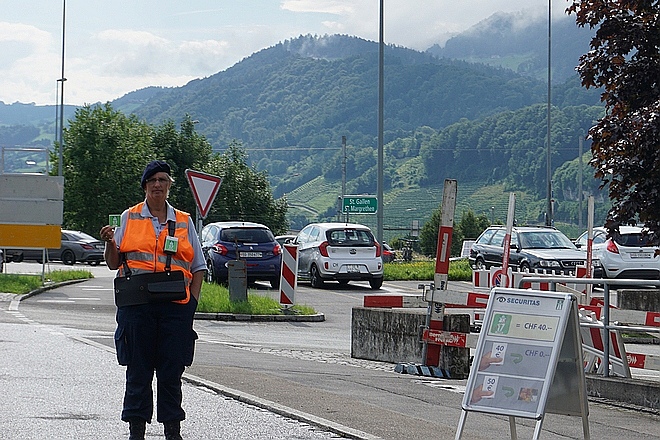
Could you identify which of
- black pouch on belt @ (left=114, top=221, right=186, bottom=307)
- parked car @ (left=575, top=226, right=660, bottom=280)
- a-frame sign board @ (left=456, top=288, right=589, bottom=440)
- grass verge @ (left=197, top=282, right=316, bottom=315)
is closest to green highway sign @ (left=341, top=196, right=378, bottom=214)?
parked car @ (left=575, top=226, right=660, bottom=280)

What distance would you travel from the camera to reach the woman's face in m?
7.49

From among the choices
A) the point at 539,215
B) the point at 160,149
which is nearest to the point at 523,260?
the point at 160,149

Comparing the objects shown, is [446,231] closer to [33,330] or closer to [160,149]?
[33,330]

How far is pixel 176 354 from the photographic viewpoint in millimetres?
7266

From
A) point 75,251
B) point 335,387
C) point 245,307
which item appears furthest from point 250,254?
point 75,251

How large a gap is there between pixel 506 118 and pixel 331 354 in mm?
162316

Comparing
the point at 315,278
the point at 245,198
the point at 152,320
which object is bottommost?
the point at 315,278

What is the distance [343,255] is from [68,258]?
20996mm

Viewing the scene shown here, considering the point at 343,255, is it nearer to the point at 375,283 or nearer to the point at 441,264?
the point at 375,283

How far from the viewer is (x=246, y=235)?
2848 cm

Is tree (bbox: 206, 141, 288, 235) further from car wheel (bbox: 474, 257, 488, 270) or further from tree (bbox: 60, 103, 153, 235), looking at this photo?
car wheel (bbox: 474, 257, 488, 270)

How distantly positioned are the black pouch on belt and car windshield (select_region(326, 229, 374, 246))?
22.2m

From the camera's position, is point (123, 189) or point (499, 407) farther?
point (123, 189)

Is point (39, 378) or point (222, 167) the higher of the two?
point (222, 167)
